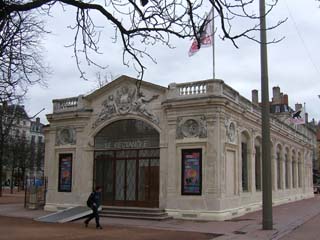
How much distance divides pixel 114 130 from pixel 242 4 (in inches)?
763

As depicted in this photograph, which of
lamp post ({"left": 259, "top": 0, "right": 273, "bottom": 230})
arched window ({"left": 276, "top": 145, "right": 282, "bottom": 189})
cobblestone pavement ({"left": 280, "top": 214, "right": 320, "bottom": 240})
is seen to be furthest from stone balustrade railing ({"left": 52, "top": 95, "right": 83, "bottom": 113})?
arched window ({"left": 276, "top": 145, "right": 282, "bottom": 189})

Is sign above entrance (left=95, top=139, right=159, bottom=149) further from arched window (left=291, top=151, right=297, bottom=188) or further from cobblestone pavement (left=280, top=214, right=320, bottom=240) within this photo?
arched window (left=291, top=151, right=297, bottom=188)

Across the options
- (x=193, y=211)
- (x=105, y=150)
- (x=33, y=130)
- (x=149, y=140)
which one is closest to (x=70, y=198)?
(x=105, y=150)

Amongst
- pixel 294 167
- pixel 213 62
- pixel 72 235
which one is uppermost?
pixel 213 62

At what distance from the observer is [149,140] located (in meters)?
26.2

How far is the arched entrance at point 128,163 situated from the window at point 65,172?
1909mm

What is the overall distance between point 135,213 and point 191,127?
5179mm

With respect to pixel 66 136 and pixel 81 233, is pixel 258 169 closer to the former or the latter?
pixel 66 136

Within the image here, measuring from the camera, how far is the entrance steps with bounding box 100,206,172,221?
23922 mm

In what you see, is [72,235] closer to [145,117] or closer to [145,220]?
[145,220]

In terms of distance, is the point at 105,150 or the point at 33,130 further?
the point at 33,130

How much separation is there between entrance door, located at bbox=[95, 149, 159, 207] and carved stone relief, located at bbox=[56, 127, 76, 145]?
2008mm

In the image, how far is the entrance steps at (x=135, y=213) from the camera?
2392cm

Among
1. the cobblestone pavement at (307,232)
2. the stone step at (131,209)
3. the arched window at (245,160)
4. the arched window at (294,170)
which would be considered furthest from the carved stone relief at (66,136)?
the arched window at (294,170)
